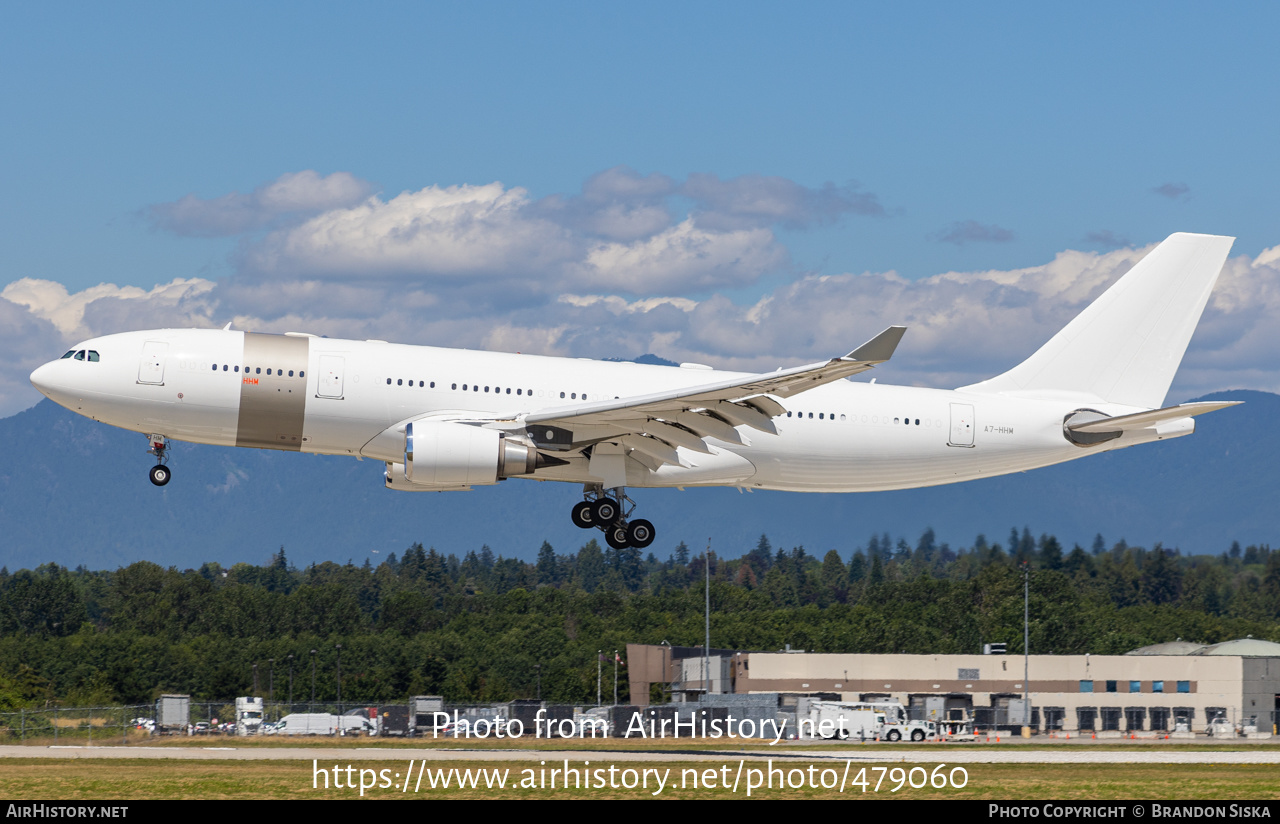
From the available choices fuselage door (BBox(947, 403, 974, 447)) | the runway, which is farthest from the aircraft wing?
the runway

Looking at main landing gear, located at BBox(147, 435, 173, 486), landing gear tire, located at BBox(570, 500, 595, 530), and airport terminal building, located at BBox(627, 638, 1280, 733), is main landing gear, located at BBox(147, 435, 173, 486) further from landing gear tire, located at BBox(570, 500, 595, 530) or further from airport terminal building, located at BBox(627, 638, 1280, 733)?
airport terminal building, located at BBox(627, 638, 1280, 733)

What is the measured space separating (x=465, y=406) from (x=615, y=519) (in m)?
5.21

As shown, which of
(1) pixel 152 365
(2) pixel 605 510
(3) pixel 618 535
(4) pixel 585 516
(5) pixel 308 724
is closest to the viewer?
(1) pixel 152 365

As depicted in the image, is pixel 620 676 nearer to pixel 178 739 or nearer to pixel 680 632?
pixel 680 632

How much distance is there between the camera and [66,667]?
14525cm

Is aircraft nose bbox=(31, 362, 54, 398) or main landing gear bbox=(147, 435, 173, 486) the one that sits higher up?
aircraft nose bbox=(31, 362, 54, 398)

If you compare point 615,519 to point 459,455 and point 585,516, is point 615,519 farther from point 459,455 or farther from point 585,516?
point 459,455

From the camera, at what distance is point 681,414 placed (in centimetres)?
3753

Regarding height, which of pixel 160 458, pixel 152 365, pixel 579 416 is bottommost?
pixel 160 458

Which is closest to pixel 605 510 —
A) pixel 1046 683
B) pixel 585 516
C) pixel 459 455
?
pixel 585 516

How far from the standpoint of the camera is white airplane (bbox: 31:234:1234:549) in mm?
36969

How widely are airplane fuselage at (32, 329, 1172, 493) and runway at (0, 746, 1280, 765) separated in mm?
7578

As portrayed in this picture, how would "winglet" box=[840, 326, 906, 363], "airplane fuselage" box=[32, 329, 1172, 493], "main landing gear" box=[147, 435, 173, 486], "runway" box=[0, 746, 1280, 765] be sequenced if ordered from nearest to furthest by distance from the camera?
1. "winglet" box=[840, 326, 906, 363]
2. "airplane fuselage" box=[32, 329, 1172, 493]
3. "main landing gear" box=[147, 435, 173, 486]
4. "runway" box=[0, 746, 1280, 765]
